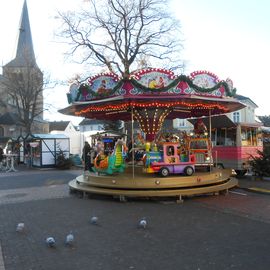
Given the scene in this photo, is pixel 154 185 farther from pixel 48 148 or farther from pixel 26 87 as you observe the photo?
pixel 26 87

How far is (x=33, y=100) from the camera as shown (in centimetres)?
5100

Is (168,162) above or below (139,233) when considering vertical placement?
above

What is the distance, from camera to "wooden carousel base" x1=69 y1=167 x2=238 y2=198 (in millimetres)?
11250

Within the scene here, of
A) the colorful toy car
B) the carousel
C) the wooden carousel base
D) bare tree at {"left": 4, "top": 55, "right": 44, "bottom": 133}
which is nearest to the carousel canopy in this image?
the carousel

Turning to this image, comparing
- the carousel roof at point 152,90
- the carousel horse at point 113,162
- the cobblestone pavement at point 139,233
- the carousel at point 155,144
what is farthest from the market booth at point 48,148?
the cobblestone pavement at point 139,233

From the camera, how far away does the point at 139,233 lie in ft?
24.8

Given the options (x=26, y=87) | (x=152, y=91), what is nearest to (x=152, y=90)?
(x=152, y=91)

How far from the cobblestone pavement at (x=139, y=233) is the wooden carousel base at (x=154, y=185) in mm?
309

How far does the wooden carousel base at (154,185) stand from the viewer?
11250 millimetres

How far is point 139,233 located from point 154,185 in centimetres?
391

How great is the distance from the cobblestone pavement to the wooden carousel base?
1.01 feet

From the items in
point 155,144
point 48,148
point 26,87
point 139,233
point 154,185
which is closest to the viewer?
point 139,233

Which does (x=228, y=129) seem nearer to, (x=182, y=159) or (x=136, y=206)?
(x=182, y=159)

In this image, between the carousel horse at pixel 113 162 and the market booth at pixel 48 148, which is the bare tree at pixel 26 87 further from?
the carousel horse at pixel 113 162
